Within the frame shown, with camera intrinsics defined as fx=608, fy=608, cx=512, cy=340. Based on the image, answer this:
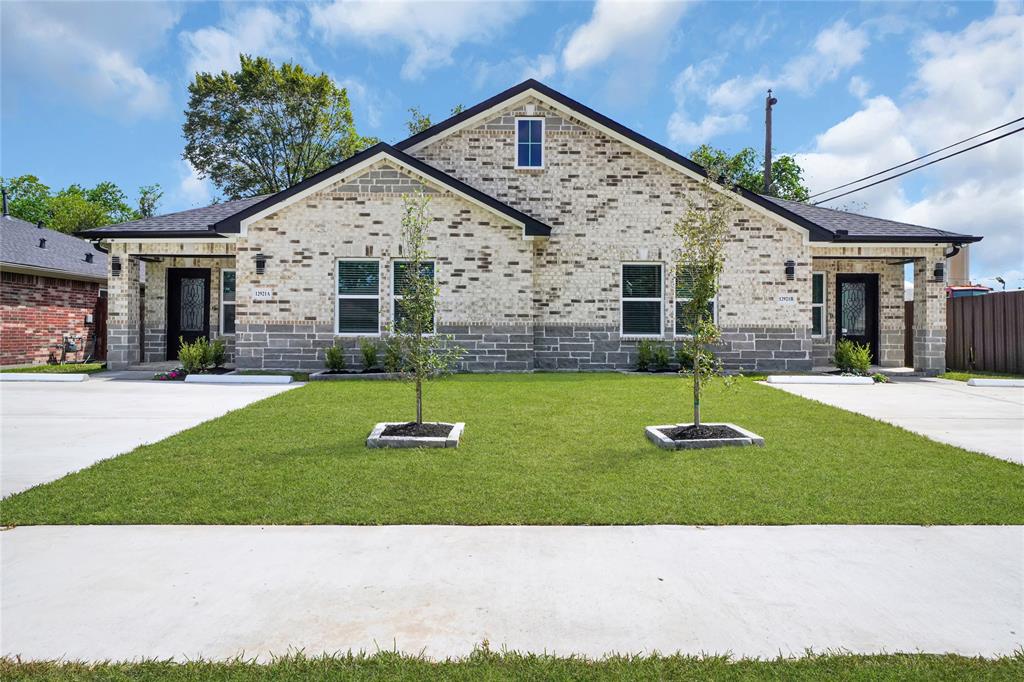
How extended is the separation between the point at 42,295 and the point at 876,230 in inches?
922

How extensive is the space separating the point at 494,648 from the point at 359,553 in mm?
1335

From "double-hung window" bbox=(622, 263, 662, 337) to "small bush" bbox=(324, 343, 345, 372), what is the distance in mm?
6711

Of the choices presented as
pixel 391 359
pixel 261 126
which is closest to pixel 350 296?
pixel 391 359

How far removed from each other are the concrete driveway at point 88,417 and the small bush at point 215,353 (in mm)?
1555

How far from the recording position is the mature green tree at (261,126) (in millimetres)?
32844

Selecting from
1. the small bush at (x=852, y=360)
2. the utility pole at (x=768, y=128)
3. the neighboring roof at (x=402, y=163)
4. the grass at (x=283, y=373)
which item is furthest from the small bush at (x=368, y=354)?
the utility pole at (x=768, y=128)

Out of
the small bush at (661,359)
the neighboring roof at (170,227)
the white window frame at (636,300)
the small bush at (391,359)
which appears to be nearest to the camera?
→ the small bush at (391,359)

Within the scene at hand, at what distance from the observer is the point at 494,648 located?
8.48 feet

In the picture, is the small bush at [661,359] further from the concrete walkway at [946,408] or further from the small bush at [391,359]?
the small bush at [391,359]

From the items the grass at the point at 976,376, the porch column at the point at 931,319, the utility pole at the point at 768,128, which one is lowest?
the grass at the point at 976,376

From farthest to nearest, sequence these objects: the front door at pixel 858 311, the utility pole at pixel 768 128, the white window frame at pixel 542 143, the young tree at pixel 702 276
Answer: the utility pole at pixel 768 128 < the front door at pixel 858 311 < the white window frame at pixel 542 143 < the young tree at pixel 702 276

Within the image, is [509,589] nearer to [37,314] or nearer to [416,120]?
[37,314]

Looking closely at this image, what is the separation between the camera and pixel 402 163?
44.5 feet

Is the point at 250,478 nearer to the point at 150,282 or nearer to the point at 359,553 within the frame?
the point at 359,553
